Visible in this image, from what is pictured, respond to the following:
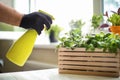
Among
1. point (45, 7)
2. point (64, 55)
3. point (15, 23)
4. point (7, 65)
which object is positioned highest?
point (45, 7)

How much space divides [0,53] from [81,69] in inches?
40.7

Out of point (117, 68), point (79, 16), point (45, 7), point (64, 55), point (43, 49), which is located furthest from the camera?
point (45, 7)

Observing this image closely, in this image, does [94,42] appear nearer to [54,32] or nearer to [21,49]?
[21,49]

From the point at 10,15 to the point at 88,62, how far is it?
418 millimetres

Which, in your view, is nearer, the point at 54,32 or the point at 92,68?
the point at 92,68

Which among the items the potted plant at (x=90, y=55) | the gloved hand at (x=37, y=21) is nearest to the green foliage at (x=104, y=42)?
the potted plant at (x=90, y=55)

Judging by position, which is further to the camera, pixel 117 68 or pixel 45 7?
pixel 45 7

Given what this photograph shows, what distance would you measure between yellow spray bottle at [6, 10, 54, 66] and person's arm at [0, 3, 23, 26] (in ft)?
0.33

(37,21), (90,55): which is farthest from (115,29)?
(37,21)

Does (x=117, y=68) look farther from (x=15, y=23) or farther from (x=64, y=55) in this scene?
(x=15, y=23)

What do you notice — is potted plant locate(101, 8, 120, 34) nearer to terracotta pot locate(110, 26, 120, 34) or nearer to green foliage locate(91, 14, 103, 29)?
terracotta pot locate(110, 26, 120, 34)

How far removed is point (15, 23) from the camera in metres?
1.12

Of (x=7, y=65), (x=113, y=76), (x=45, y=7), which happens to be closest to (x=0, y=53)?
(x=7, y=65)

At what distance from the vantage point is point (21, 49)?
1017 mm
